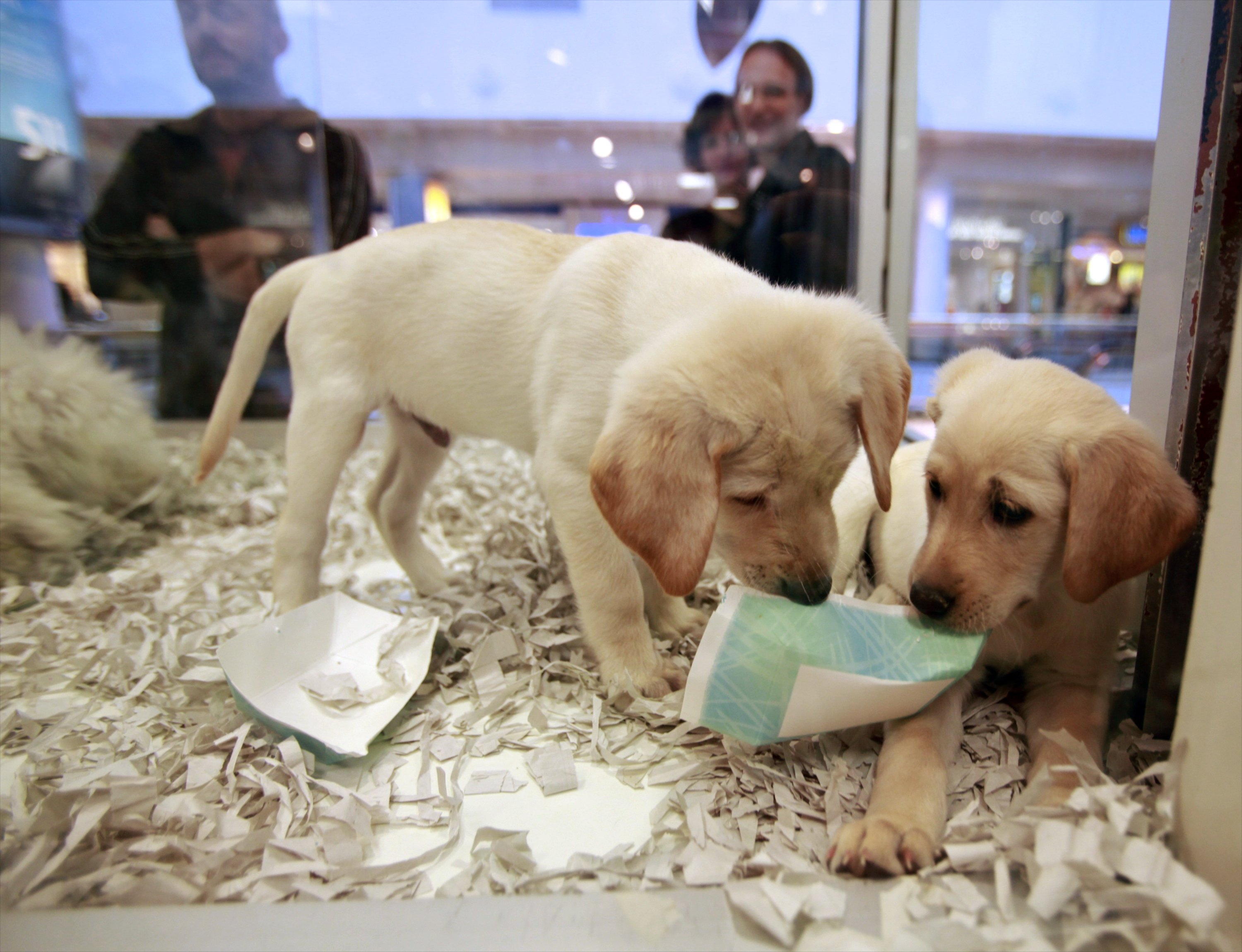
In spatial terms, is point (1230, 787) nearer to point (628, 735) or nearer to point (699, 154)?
point (628, 735)

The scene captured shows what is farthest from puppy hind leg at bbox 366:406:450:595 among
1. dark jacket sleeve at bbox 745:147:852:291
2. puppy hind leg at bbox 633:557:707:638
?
dark jacket sleeve at bbox 745:147:852:291

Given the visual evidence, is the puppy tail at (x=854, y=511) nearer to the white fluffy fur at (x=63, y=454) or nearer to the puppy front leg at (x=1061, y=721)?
the puppy front leg at (x=1061, y=721)

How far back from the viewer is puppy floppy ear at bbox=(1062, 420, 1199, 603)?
3.69ft

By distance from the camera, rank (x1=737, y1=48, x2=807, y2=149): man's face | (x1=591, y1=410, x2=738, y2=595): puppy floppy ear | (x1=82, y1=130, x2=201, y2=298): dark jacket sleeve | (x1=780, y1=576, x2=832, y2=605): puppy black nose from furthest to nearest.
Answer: (x1=737, y1=48, x2=807, y2=149): man's face, (x1=82, y1=130, x2=201, y2=298): dark jacket sleeve, (x1=780, y1=576, x2=832, y2=605): puppy black nose, (x1=591, y1=410, x2=738, y2=595): puppy floppy ear

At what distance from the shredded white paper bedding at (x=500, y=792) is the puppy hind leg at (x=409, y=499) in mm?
289

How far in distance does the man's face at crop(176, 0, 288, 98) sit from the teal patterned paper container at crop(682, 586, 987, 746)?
2852 mm

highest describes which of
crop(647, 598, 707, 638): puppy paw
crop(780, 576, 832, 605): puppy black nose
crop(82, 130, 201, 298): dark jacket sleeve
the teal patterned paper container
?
crop(82, 130, 201, 298): dark jacket sleeve

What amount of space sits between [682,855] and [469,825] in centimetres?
38

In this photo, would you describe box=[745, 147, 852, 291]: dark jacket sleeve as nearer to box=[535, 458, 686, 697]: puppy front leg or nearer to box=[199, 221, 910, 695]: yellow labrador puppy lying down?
box=[199, 221, 910, 695]: yellow labrador puppy lying down

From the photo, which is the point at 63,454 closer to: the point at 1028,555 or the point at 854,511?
the point at 854,511

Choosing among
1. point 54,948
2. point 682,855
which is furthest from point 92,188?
point 682,855

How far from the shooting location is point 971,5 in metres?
2.79

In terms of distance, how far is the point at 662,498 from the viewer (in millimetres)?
1207

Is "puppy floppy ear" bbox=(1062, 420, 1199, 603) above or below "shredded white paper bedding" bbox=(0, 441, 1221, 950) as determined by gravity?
above
